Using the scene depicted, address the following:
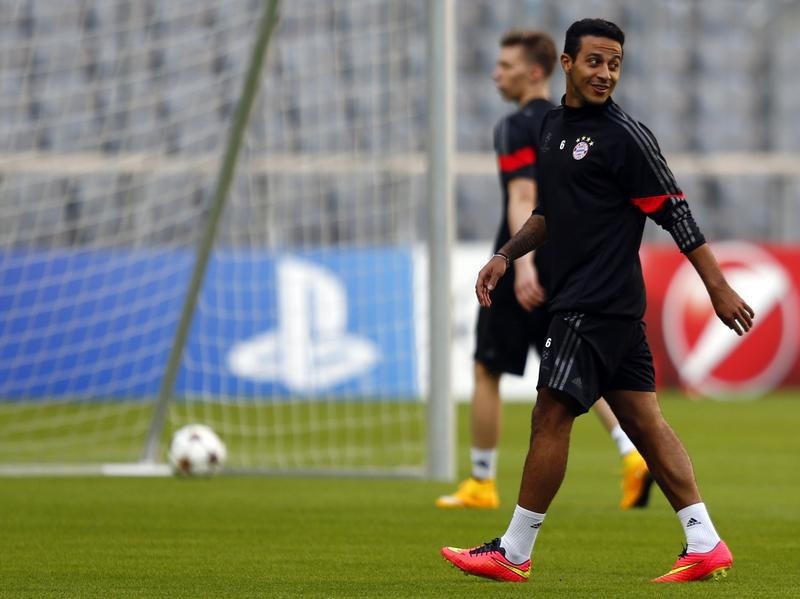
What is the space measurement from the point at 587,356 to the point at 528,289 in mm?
2034

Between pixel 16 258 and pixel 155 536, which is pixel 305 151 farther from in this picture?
pixel 155 536

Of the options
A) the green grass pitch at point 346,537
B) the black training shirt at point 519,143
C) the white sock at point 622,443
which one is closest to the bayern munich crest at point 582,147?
the green grass pitch at point 346,537

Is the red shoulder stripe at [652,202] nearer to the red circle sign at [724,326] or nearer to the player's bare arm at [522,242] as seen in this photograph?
the player's bare arm at [522,242]

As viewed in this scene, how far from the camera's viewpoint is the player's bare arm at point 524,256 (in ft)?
22.3

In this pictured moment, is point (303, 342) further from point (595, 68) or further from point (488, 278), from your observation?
point (595, 68)

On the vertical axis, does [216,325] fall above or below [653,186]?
below

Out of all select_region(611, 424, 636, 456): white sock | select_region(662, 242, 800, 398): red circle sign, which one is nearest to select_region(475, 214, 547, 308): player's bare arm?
select_region(611, 424, 636, 456): white sock

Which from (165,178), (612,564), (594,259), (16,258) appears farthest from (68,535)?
(165,178)

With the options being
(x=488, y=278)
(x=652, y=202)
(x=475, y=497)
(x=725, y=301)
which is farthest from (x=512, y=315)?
(x=725, y=301)

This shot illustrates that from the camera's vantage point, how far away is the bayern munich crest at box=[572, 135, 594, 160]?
15.8 feet

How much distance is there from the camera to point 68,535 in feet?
20.4

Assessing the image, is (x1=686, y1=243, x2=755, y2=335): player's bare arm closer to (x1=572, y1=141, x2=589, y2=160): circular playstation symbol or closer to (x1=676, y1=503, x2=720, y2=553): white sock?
(x1=572, y1=141, x2=589, y2=160): circular playstation symbol

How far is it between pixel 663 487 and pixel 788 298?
540 inches

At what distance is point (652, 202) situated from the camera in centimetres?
477
